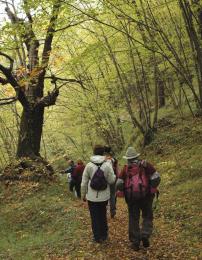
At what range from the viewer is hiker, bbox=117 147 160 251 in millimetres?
7061

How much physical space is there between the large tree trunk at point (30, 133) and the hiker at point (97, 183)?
819 cm

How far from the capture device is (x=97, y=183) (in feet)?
25.3

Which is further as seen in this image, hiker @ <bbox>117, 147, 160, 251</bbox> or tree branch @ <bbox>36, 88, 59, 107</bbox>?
tree branch @ <bbox>36, 88, 59, 107</bbox>

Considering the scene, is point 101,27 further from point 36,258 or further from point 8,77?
point 36,258

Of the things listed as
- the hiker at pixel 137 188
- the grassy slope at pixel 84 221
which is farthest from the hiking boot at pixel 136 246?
the grassy slope at pixel 84 221

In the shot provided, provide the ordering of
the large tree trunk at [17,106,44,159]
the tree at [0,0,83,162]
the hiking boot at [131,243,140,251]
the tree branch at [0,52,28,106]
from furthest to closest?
the large tree trunk at [17,106,44,159] → the tree at [0,0,83,162] → the tree branch at [0,52,28,106] → the hiking boot at [131,243,140,251]

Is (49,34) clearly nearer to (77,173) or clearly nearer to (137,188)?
(77,173)

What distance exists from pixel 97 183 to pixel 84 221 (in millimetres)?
3143

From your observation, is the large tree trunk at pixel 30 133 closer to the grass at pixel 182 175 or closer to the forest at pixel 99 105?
the forest at pixel 99 105

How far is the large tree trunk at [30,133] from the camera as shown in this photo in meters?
15.9

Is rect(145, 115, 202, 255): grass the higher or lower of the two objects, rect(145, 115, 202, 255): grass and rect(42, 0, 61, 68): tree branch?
the lower

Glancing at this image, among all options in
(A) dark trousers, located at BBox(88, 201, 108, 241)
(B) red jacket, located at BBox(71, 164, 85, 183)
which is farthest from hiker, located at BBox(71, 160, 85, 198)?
(A) dark trousers, located at BBox(88, 201, 108, 241)

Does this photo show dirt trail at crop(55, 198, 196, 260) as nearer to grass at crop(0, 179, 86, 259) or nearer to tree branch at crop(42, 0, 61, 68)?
grass at crop(0, 179, 86, 259)

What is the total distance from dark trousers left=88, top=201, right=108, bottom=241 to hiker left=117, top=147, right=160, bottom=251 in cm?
81
